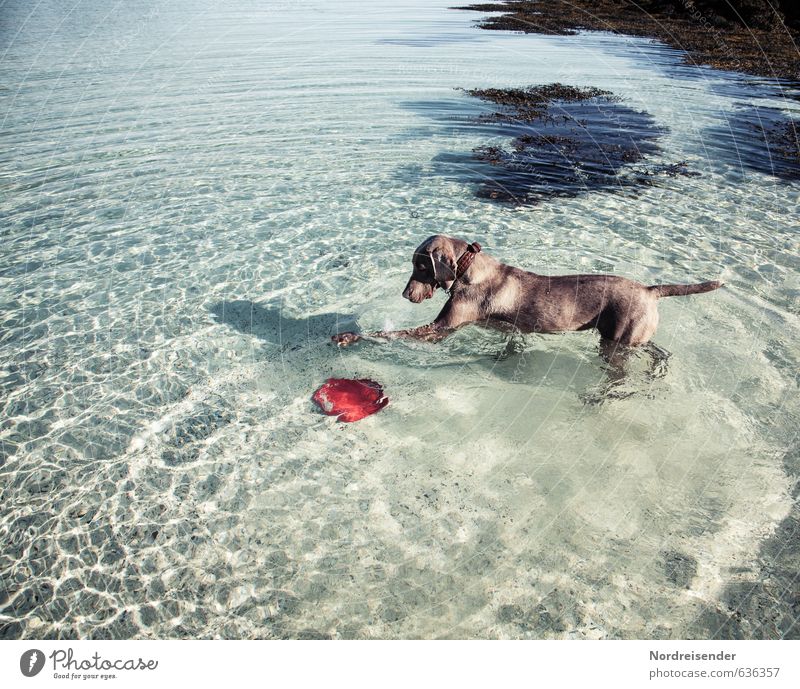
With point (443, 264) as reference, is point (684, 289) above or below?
below

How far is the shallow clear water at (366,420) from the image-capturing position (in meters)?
5.48

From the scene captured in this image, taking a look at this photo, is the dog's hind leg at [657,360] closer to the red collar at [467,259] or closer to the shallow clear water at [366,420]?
the shallow clear water at [366,420]

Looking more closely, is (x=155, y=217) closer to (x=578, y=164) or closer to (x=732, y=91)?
(x=578, y=164)

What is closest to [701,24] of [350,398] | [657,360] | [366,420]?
[657,360]

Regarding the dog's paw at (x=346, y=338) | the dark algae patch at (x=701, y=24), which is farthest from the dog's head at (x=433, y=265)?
the dark algae patch at (x=701, y=24)

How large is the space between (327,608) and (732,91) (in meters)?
29.0

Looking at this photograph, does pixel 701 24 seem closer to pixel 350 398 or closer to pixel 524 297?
pixel 524 297

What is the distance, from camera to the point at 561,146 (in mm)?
18156

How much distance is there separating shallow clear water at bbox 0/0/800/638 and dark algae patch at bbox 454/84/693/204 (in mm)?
776

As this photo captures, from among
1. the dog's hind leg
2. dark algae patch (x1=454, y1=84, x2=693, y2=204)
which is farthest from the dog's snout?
dark algae patch (x1=454, y1=84, x2=693, y2=204)

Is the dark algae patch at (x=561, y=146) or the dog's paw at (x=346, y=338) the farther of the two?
the dark algae patch at (x=561, y=146)

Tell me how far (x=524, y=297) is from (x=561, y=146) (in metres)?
12.8

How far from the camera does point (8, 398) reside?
7.84 m

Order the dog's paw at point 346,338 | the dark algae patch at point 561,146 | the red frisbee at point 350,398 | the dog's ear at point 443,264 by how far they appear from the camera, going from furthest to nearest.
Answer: the dark algae patch at point 561,146 < the dog's paw at point 346,338 < the red frisbee at point 350,398 < the dog's ear at point 443,264
